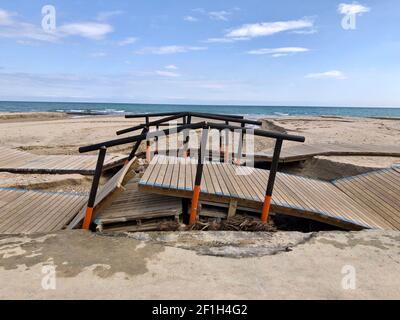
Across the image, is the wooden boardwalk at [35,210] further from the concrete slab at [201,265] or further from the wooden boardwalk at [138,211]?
the concrete slab at [201,265]

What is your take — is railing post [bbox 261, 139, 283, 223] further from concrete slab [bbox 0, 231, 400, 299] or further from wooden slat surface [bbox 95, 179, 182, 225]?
wooden slat surface [bbox 95, 179, 182, 225]

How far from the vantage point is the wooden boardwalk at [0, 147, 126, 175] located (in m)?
7.26

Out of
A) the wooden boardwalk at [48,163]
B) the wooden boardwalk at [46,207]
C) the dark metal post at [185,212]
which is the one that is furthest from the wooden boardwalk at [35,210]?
the wooden boardwalk at [48,163]

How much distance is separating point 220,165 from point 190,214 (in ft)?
6.85

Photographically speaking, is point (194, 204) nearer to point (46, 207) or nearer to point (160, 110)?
point (46, 207)

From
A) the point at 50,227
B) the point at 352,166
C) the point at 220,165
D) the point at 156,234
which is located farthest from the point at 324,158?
the point at 50,227

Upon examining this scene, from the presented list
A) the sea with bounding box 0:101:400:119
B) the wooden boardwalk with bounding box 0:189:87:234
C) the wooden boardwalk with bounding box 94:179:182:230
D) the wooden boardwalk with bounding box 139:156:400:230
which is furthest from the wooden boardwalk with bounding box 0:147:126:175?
the sea with bounding box 0:101:400:119

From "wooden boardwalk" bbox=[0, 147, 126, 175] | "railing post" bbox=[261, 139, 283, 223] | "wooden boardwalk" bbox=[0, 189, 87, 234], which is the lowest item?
"wooden boardwalk" bbox=[0, 189, 87, 234]

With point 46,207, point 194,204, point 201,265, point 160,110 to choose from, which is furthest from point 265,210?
point 160,110

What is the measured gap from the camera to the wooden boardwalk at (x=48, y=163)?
286 inches

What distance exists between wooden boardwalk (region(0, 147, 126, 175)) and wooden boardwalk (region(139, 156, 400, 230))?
265cm

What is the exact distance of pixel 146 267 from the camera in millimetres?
2582

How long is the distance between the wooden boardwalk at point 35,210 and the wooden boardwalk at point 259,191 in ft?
4.60

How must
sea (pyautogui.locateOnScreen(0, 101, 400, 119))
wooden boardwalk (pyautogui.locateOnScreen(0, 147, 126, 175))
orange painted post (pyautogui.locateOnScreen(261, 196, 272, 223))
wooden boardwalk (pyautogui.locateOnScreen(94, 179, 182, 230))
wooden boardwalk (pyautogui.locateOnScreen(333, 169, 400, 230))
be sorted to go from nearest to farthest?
wooden boardwalk (pyautogui.locateOnScreen(94, 179, 182, 230))
orange painted post (pyautogui.locateOnScreen(261, 196, 272, 223))
wooden boardwalk (pyautogui.locateOnScreen(333, 169, 400, 230))
wooden boardwalk (pyautogui.locateOnScreen(0, 147, 126, 175))
sea (pyautogui.locateOnScreen(0, 101, 400, 119))
